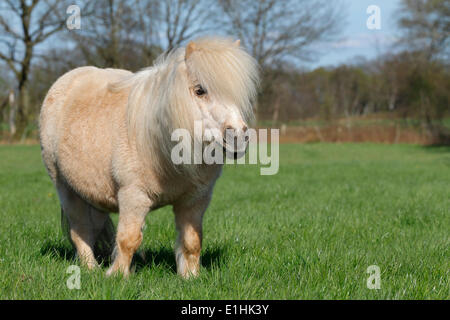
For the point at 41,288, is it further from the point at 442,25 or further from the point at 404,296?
the point at 442,25

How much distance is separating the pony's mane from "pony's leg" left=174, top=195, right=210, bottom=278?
0.43 m

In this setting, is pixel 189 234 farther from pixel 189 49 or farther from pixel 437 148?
pixel 437 148

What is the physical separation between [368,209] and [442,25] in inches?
1008

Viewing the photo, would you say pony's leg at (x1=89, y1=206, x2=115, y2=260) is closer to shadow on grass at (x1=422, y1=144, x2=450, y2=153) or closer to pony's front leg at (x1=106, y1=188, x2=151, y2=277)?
pony's front leg at (x1=106, y1=188, x2=151, y2=277)

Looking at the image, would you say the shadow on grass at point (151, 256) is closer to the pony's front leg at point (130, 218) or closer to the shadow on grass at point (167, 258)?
the shadow on grass at point (167, 258)

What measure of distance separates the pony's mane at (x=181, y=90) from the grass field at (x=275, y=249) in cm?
93

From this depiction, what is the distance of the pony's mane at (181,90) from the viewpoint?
272 cm

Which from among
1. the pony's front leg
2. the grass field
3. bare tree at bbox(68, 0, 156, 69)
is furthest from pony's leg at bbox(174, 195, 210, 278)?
bare tree at bbox(68, 0, 156, 69)

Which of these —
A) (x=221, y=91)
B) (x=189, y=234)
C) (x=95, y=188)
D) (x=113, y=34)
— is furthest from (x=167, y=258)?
(x=113, y=34)

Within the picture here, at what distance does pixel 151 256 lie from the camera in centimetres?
408

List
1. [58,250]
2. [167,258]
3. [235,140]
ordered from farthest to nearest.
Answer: [58,250] → [167,258] → [235,140]

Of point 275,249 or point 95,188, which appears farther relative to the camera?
point 275,249

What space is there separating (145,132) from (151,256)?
4.85ft

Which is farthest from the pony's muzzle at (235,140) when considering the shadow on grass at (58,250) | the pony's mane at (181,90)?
the shadow on grass at (58,250)
